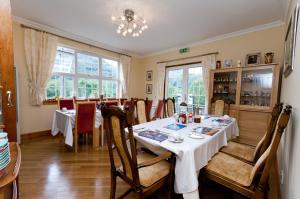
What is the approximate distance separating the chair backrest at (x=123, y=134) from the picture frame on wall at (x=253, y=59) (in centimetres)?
339

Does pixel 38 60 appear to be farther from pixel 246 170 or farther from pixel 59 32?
pixel 246 170

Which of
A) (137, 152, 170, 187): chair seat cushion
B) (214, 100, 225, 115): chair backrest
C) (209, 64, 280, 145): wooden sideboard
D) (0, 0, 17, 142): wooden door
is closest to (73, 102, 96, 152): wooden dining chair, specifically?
(0, 0, 17, 142): wooden door

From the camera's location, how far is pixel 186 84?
Answer: 4.76m

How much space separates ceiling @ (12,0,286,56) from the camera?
8.20ft

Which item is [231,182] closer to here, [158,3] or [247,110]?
[247,110]

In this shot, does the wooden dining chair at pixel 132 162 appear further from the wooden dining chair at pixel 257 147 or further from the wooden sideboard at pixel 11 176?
the wooden dining chair at pixel 257 147

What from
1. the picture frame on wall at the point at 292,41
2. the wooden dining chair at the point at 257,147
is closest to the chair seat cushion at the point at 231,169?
the wooden dining chair at the point at 257,147

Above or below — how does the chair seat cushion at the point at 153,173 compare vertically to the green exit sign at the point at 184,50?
below

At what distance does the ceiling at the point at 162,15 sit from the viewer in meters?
2.50

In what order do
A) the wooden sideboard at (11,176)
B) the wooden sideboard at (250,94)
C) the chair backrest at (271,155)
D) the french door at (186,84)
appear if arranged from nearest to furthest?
the wooden sideboard at (11,176), the chair backrest at (271,155), the wooden sideboard at (250,94), the french door at (186,84)

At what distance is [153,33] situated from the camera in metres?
3.73

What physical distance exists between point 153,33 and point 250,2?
80.6 inches

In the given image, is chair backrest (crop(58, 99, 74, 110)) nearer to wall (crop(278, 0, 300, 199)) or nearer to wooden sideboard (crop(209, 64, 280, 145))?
wooden sideboard (crop(209, 64, 280, 145))

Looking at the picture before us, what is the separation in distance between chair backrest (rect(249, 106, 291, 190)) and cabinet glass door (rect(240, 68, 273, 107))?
2.47 metres
